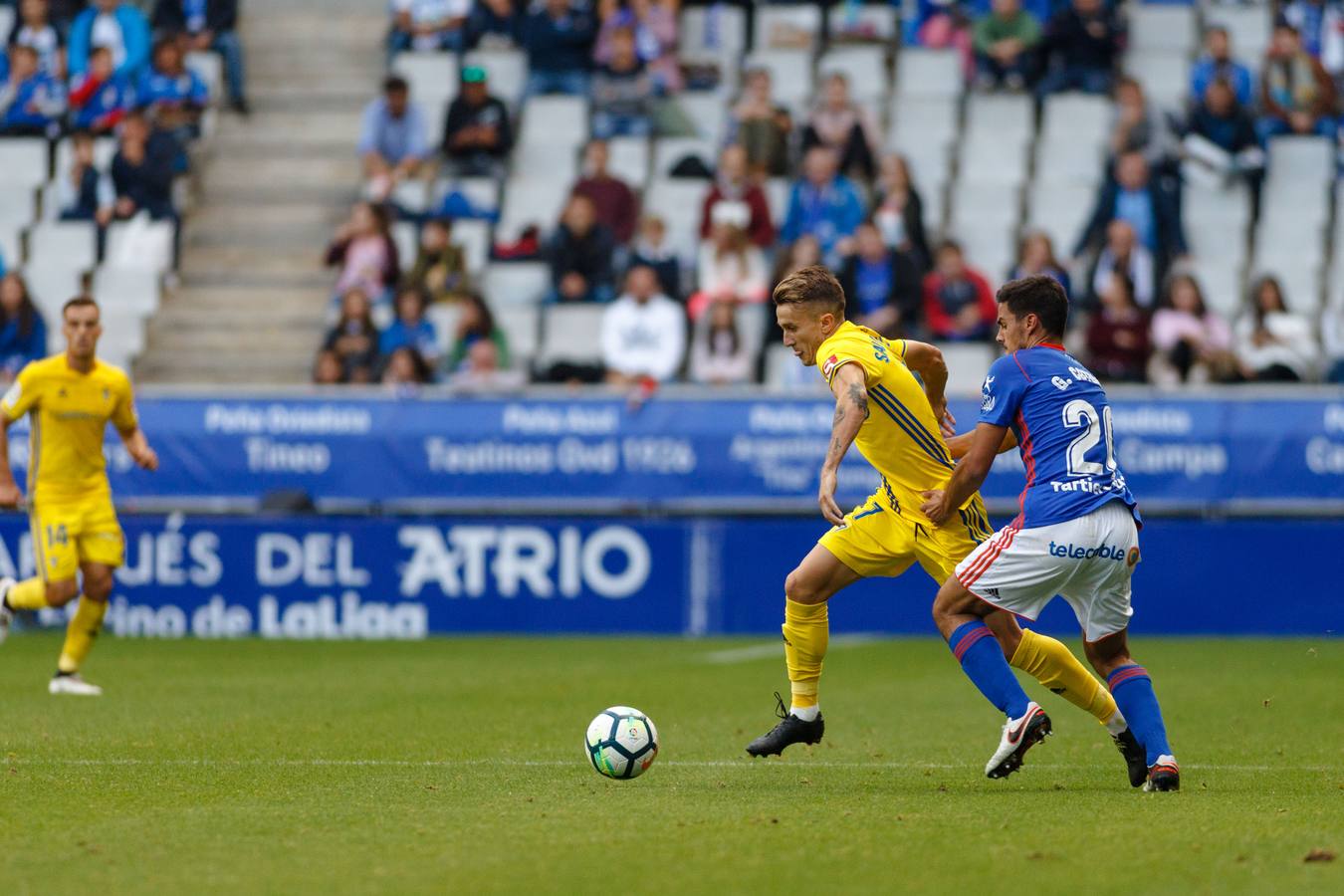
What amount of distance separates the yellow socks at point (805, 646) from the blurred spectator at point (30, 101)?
16504mm

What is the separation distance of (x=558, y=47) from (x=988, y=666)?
15.5 meters

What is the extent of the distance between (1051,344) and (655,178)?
14235 mm

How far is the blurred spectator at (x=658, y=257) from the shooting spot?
1978 centimetres

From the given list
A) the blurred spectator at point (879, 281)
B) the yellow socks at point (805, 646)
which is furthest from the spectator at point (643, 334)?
the yellow socks at point (805, 646)

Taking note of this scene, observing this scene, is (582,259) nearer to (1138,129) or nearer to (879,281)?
(879,281)

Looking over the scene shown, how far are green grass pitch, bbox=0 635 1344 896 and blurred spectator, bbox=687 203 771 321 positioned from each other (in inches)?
246

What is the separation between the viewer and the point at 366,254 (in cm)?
2091

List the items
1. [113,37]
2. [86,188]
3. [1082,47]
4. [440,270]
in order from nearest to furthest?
[440,270]
[1082,47]
[86,188]
[113,37]

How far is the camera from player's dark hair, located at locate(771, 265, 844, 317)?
844cm

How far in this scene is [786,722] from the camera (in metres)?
8.66

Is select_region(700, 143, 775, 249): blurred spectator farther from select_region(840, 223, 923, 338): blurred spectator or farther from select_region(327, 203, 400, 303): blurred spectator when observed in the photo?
select_region(327, 203, 400, 303): blurred spectator

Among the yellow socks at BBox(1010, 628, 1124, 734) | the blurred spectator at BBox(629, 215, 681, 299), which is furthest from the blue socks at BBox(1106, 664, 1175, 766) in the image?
the blurred spectator at BBox(629, 215, 681, 299)

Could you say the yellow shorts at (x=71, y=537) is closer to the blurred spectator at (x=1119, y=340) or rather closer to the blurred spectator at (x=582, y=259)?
the blurred spectator at (x=582, y=259)

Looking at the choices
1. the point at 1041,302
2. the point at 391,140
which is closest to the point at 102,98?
the point at 391,140
